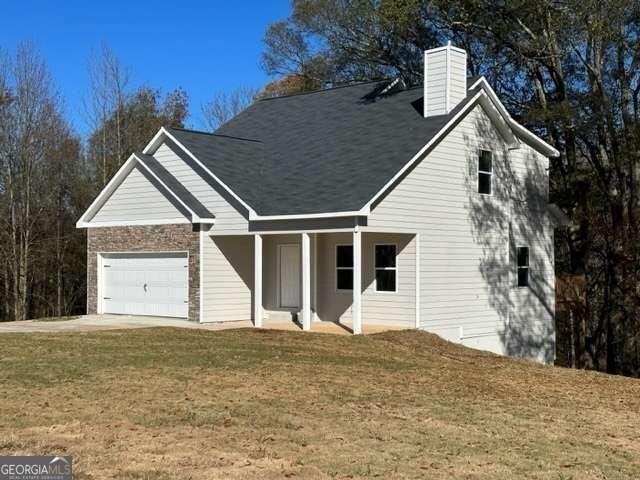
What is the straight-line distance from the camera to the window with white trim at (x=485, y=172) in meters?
22.3

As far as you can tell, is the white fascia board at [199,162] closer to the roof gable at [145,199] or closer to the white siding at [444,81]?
the roof gable at [145,199]

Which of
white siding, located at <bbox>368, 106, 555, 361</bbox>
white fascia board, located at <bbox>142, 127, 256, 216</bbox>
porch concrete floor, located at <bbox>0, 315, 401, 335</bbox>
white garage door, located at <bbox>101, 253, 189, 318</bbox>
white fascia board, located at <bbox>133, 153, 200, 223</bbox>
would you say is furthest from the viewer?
white garage door, located at <bbox>101, 253, 189, 318</bbox>

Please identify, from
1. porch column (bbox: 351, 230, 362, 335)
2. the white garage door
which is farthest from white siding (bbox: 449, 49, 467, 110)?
the white garage door

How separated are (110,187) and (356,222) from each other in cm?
886

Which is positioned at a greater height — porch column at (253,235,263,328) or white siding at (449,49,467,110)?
white siding at (449,49,467,110)

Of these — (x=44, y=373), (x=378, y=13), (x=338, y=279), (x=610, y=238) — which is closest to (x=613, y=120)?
(x=610, y=238)

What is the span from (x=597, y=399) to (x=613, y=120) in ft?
51.0

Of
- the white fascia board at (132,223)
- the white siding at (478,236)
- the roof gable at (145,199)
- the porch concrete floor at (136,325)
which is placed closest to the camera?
the porch concrete floor at (136,325)

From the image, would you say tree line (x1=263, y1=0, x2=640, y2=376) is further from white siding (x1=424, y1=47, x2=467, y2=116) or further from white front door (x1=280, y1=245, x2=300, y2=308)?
white front door (x1=280, y1=245, x2=300, y2=308)

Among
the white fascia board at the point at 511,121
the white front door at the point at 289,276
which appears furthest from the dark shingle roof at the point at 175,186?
the white fascia board at the point at 511,121

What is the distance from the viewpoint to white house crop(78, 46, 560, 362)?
19.8 metres

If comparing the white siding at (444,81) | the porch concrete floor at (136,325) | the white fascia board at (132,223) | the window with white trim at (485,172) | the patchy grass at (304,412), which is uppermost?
the white siding at (444,81)

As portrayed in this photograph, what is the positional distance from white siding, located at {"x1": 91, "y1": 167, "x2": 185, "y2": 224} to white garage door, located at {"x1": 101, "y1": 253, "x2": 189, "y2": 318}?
3.52ft

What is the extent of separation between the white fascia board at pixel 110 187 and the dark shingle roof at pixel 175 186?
14.9 inches
